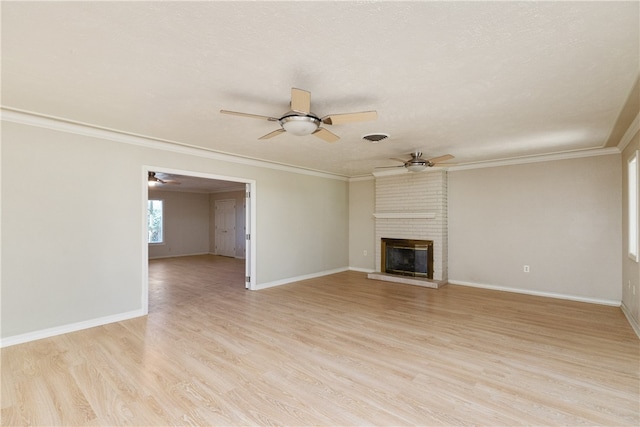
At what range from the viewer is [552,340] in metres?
3.31

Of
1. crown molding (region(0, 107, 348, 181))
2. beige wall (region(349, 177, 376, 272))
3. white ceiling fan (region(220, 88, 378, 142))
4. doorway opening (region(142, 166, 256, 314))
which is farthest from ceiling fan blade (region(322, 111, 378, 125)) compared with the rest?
doorway opening (region(142, 166, 256, 314))

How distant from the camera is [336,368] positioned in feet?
8.95

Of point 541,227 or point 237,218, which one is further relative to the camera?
point 237,218

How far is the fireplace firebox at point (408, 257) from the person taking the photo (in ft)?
20.9

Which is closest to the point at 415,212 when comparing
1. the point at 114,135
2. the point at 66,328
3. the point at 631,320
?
the point at 631,320

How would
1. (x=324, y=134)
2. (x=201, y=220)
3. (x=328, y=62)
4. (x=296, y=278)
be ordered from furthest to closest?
1. (x=201, y=220)
2. (x=296, y=278)
3. (x=324, y=134)
4. (x=328, y=62)

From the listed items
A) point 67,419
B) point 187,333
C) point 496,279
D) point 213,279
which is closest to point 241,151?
point 187,333

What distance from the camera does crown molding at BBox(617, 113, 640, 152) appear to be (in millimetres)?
3373

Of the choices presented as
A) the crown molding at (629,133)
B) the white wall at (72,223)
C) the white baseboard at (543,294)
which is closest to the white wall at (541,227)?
the white baseboard at (543,294)

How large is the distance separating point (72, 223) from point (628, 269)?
7.18 metres

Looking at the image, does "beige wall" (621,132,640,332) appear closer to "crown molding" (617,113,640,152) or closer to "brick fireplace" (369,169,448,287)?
"crown molding" (617,113,640,152)

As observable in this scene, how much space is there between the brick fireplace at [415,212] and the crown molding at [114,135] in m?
2.76

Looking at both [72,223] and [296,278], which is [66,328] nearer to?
[72,223]

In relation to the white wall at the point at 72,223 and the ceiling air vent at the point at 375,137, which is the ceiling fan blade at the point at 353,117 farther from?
the white wall at the point at 72,223
